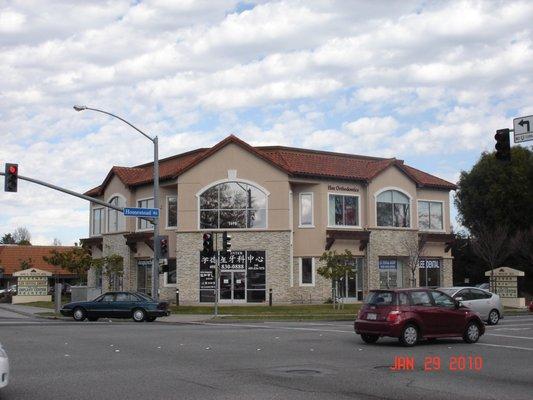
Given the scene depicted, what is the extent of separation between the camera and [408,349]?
1767 centimetres

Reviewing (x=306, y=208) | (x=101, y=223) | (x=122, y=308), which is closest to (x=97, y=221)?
(x=101, y=223)

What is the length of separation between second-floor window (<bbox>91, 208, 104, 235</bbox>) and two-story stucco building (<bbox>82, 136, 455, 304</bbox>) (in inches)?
225

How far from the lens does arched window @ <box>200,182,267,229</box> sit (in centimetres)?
4456

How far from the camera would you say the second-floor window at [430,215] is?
50.3 metres

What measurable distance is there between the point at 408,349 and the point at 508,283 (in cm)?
2783

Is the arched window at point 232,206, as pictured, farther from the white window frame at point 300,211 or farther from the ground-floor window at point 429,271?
the ground-floor window at point 429,271

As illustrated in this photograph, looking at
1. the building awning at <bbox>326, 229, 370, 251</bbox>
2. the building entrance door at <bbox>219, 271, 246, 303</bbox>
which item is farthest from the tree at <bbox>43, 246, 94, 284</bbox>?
the building awning at <bbox>326, 229, 370, 251</bbox>

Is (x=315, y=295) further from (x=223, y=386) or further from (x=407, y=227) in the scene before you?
(x=223, y=386)

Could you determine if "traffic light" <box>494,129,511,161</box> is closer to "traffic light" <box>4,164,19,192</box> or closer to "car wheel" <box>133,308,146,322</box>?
"car wheel" <box>133,308,146,322</box>

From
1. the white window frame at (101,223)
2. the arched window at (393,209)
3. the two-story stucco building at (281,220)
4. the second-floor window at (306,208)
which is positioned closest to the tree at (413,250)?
the two-story stucco building at (281,220)

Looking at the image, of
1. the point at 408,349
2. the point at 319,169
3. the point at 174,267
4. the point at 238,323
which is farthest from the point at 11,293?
the point at 408,349

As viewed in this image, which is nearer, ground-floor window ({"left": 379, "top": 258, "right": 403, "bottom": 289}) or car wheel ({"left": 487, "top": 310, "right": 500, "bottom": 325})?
car wheel ({"left": 487, "top": 310, "right": 500, "bottom": 325})

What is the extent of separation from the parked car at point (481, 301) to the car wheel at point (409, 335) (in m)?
9.30
